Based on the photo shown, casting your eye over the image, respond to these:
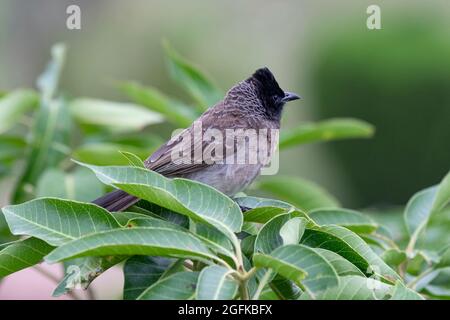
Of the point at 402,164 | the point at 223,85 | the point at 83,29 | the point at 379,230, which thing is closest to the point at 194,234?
the point at 379,230

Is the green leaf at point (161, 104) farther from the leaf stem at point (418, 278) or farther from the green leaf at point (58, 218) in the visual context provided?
the green leaf at point (58, 218)

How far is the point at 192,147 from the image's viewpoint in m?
3.07

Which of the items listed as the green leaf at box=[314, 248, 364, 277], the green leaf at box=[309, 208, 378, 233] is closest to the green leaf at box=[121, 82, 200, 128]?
the green leaf at box=[309, 208, 378, 233]

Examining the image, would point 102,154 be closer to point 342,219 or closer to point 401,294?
point 342,219

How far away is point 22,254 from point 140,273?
312 mm

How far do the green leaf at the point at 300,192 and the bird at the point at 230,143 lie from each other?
330 mm

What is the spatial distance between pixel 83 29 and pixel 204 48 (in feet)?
11.9

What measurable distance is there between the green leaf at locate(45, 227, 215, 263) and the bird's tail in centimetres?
61

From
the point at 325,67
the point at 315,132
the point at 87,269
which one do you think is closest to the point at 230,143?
the point at 315,132

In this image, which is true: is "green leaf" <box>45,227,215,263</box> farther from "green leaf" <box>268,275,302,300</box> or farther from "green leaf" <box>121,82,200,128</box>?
"green leaf" <box>121,82,200,128</box>

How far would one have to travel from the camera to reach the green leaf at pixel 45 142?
339 cm

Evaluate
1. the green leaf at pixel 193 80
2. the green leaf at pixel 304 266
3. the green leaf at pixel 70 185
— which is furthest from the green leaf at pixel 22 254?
the green leaf at pixel 193 80

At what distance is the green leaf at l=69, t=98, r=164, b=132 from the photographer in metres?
3.63

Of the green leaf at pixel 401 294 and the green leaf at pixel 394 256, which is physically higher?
the green leaf at pixel 401 294
